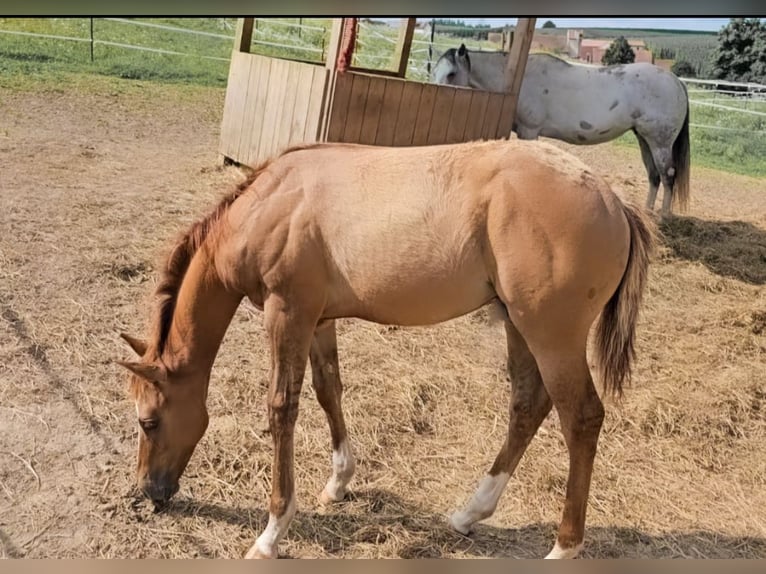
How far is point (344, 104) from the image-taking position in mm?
5457

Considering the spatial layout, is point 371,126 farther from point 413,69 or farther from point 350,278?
point 413,69

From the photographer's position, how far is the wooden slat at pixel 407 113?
5613 mm

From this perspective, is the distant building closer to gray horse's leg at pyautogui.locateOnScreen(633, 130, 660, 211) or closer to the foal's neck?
gray horse's leg at pyautogui.locateOnScreen(633, 130, 660, 211)

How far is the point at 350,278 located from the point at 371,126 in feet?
11.1

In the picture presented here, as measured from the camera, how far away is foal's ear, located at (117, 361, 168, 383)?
2.44 meters

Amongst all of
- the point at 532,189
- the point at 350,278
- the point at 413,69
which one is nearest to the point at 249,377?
the point at 350,278

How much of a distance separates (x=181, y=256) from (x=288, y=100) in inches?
144

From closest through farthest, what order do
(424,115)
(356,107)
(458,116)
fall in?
1. (356,107)
2. (424,115)
3. (458,116)

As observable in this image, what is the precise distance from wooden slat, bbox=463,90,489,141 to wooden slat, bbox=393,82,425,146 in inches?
23.7

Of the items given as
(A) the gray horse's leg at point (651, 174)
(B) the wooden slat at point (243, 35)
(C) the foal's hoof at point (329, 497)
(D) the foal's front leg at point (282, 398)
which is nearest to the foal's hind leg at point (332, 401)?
(C) the foal's hoof at point (329, 497)

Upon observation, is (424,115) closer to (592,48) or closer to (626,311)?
(626,311)

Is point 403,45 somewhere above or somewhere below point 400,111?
above

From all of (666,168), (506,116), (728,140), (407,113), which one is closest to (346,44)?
(407,113)

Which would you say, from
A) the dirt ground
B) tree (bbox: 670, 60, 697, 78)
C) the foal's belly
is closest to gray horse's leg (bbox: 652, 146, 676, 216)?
the dirt ground
